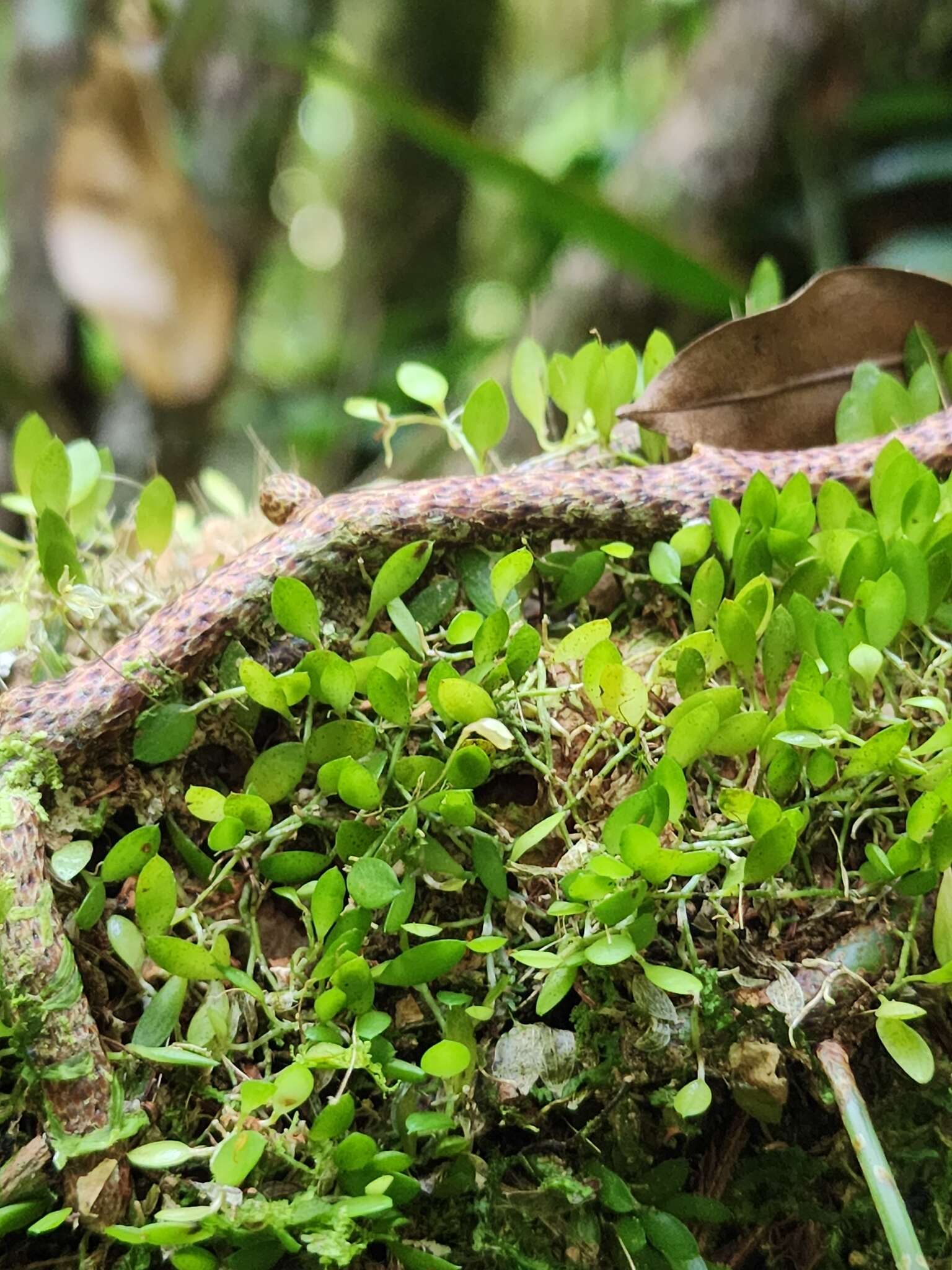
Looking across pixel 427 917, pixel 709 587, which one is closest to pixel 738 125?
pixel 709 587

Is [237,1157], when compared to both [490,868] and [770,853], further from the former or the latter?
[770,853]

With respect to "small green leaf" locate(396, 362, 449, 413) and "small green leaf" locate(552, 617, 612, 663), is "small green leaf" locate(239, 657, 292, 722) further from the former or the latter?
"small green leaf" locate(396, 362, 449, 413)

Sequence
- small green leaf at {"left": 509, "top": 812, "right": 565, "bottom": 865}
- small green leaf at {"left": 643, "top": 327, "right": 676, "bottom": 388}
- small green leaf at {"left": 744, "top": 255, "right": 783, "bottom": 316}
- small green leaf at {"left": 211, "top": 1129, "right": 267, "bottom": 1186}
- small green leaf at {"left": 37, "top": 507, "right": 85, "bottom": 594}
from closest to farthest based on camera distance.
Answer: small green leaf at {"left": 211, "top": 1129, "right": 267, "bottom": 1186} → small green leaf at {"left": 509, "top": 812, "right": 565, "bottom": 865} → small green leaf at {"left": 37, "top": 507, "right": 85, "bottom": 594} → small green leaf at {"left": 643, "top": 327, "right": 676, "bottom": 388} → small green leaf at {"left": 744, "top": 255, "right": 783, "bottom": 316}

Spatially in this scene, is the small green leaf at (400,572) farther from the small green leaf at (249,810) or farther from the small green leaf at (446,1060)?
the small green leaf at (446,1060)

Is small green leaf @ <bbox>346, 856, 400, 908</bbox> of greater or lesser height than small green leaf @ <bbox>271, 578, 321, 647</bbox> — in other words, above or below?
below

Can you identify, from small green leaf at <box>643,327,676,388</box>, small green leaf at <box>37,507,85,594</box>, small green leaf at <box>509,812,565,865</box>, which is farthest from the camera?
small green leaf at <box>643,327,676,388</box>

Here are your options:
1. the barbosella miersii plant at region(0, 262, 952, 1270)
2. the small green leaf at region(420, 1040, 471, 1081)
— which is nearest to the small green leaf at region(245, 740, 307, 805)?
the barbosella miersii plant at region(0, 262, 952, 1270)

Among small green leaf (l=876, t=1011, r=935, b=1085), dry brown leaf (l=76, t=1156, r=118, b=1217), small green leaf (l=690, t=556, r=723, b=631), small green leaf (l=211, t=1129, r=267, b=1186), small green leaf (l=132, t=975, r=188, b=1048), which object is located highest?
small green leaf (l=690, t=556, r=723, b=631)
